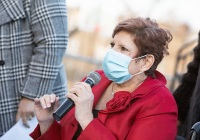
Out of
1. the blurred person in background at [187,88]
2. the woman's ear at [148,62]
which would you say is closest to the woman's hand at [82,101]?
the woman's ear at [148,62]

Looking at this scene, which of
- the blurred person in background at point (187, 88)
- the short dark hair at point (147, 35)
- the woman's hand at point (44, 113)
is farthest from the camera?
the blurred person in background at point (187, 88)

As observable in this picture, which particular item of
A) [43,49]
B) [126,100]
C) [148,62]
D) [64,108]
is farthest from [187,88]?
[64,108]

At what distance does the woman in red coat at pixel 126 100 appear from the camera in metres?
1.81

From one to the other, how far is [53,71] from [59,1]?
1.41ft

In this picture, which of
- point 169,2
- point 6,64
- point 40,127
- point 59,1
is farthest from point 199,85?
point 169,2

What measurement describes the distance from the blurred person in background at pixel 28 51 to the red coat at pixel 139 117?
0.60 m

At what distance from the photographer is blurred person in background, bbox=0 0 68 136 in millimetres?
2475

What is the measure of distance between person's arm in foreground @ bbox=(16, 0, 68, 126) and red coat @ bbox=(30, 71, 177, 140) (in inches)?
23.3

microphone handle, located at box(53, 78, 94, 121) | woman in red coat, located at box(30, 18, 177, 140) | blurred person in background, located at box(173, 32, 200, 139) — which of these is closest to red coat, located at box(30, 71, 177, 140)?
woman in red coat, located at box(30, 18, 177, 140)

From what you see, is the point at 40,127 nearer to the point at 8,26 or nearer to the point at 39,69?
the point at 39,69

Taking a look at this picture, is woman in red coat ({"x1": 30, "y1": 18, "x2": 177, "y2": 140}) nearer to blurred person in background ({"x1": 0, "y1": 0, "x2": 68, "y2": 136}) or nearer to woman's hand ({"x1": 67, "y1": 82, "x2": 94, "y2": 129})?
woman's hand ({"x1": 67, "y1": 82, "x2": 94, "y2": 129})

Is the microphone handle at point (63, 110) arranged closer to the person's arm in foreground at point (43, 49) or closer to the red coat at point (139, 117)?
the red coat at point (139, 117)

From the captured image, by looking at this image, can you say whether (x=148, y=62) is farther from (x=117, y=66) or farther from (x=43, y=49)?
(x=43, y=49)

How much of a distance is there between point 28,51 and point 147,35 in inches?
35.6
